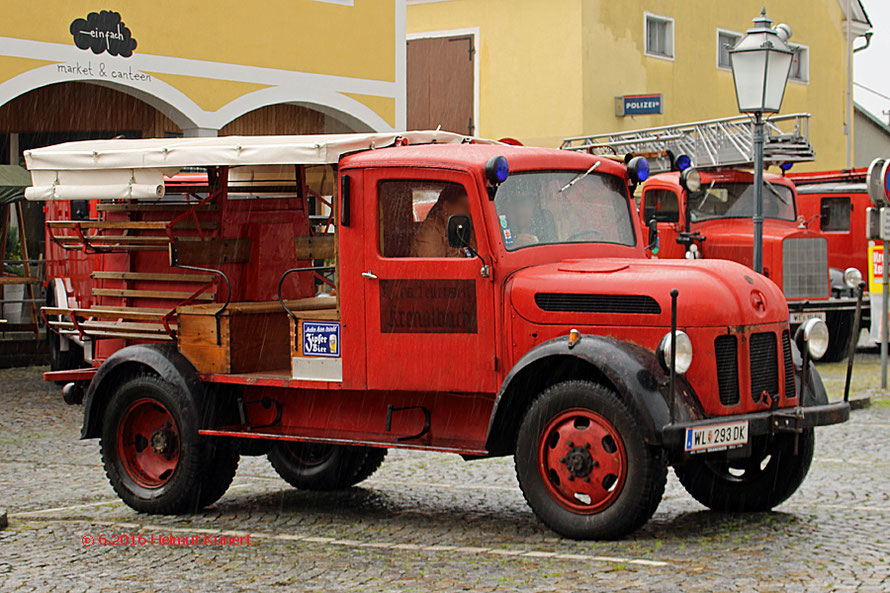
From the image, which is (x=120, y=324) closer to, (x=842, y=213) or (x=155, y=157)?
(x=155, y=157)

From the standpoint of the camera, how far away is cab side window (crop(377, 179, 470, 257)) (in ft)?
26.1

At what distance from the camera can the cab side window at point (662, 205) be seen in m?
18.4

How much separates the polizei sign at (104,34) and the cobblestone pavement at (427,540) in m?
7.67

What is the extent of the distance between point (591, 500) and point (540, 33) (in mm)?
19670

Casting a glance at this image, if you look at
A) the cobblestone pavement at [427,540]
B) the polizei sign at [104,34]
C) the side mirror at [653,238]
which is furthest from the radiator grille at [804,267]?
the side mirror at [653,238]

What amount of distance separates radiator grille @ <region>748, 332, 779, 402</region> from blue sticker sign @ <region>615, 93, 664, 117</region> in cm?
1860

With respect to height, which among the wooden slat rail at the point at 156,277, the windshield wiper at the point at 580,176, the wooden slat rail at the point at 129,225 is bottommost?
the wooden slat rail at the point at 156,277

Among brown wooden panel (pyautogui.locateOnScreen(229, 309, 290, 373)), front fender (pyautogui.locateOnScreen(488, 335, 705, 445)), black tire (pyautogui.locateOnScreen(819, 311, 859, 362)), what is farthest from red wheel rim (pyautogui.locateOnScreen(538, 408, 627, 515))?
black tire (pyautogui.locateOnScreen(819, 311, 859, 362))

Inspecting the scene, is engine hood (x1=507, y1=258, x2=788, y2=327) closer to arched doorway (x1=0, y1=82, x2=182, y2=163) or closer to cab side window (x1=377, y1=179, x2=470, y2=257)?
cab side window (x1=377, y1=179, x2=470, y2=257)

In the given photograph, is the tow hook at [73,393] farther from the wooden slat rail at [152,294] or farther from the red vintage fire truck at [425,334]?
the wooden slat rail at [152,294]

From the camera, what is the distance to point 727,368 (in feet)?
24.3

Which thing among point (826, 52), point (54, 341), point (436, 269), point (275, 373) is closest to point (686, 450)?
point (436, 269)

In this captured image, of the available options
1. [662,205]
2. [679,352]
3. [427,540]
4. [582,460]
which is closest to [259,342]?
[427,540]

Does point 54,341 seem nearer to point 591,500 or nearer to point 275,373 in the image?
point 275,373
